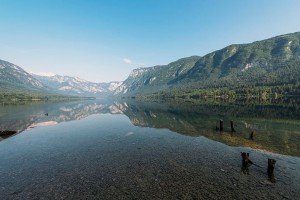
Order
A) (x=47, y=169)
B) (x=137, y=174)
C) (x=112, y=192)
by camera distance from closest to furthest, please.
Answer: (x=112, y=192)
(x=137, y=174)
(x=47, y=169)

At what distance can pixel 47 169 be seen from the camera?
107ft

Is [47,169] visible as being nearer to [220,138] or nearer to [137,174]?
[137,174]

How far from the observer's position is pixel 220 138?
51969 mm

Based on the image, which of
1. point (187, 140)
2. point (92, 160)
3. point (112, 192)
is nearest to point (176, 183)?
point (112, 192)

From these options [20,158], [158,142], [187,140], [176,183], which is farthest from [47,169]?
[187,140]

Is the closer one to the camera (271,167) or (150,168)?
(271,167)

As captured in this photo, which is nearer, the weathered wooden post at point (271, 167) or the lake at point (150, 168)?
the lake at point (150, 168)

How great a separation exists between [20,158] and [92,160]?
14152 mm

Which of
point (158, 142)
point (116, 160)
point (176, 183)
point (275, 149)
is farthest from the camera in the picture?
point (158, 142)

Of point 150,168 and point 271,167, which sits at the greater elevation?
point 271,167

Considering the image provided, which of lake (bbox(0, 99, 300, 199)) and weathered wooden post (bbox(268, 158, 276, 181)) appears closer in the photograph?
lake (bbox(0, 99, 300, 199))

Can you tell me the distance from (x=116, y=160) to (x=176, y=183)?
44.4 ft

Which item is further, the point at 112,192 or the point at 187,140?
the point at 187,140

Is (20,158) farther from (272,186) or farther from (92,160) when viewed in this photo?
(272,186)
